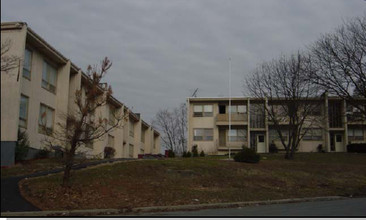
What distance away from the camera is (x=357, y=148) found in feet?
157

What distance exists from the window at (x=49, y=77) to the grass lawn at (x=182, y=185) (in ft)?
31.1

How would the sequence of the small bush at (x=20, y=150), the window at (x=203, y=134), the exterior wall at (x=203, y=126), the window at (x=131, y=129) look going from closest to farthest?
the small bush at (x=20, y=150) → the window at (x=131, y=129) → the exterior wall at (x=203, y=126) → the window at (x=203, y=134)

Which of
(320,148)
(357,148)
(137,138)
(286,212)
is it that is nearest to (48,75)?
(286,212)

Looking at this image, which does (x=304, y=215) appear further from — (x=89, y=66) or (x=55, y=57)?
(x=55, y=57)

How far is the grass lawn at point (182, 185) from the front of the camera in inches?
574

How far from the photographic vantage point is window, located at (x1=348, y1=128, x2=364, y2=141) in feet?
175

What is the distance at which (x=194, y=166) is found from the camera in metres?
23.9

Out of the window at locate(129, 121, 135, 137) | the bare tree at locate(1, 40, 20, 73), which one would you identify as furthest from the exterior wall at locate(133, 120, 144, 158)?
the bare tree at locate(1, 40, 20, 73)

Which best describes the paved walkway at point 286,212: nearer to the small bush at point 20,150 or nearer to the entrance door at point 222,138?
the small bush at point 20,150

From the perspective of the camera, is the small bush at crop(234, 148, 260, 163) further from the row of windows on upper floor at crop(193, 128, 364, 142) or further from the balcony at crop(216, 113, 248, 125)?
the balcony at crop(216, 113, 248, 125)

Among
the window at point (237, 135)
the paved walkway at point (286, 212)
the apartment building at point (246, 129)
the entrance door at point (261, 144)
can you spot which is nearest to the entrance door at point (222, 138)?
the apartment building at point (246, 129)

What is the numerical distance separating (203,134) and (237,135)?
4.54 meters

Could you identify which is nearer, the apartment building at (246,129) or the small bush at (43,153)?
the small bush at (43,153)

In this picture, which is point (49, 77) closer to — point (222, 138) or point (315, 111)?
point (315, 111)
